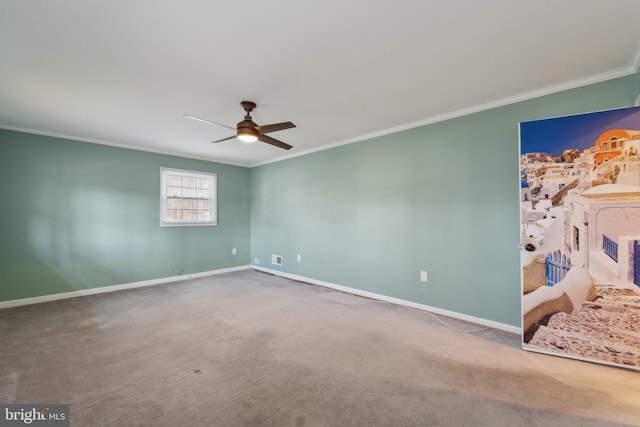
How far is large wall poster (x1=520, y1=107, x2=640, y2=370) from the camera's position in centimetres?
210

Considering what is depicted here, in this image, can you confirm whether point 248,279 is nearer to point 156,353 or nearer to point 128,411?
point 156,353

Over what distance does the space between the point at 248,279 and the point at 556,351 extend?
4697 mm

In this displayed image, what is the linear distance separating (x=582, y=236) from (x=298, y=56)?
9.63 ft

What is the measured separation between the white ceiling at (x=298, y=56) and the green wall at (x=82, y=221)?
0.90 m

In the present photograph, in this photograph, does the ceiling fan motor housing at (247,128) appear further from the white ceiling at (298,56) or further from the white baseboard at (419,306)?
the white baseboard at (419,306)

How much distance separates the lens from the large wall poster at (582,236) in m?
2.10

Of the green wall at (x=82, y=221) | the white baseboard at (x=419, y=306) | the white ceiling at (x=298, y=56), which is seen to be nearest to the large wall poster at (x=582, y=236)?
the white baseboard at (x=419, y=306)

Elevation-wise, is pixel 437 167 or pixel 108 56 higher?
pixel 108 56

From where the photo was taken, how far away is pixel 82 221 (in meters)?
4.24

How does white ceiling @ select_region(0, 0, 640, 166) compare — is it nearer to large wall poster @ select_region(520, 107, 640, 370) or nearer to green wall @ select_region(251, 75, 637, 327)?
green wall @ select_region(251, 75, 637, 327)

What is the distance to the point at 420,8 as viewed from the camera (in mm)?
1623

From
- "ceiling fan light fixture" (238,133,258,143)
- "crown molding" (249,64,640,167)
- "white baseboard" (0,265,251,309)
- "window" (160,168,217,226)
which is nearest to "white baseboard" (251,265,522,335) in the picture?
"white baseboard" (0,265,251,309)

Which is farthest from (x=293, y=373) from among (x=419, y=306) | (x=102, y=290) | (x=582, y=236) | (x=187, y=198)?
(x=187, y=198)

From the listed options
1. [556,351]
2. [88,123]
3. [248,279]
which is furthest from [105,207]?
[556,351]
